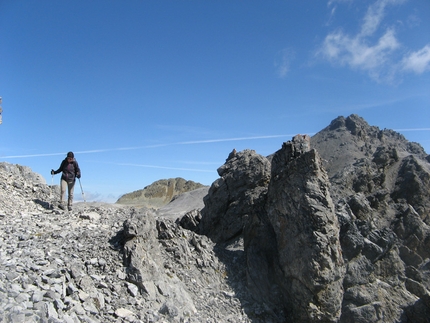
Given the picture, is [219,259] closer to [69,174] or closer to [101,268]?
[101,268]

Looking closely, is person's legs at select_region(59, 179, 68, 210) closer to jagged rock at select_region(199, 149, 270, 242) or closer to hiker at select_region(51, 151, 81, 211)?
hiker at select_region(51, 151, 81, 211)

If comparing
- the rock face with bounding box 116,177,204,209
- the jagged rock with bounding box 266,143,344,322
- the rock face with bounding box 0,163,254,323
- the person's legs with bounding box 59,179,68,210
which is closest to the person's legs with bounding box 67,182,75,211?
the person's legs with bounding box 59,179,68,210

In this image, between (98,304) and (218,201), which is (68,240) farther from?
(218,201)

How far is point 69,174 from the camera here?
62.4 ft

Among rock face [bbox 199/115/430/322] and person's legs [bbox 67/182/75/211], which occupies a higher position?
person's legs [bbox 67/182/75/211]

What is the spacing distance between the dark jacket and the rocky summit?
1.70 meters

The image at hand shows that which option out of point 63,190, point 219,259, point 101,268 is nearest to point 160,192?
point 63,190

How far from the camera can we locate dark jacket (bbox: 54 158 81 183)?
1895cm

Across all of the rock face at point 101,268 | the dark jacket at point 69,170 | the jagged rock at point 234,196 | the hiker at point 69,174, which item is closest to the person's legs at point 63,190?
the hiker at point 69,174

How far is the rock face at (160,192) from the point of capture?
11925 centimetres

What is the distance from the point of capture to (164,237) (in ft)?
59.3

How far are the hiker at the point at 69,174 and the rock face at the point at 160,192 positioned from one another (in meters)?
98.5

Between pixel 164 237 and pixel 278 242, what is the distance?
20.7ft

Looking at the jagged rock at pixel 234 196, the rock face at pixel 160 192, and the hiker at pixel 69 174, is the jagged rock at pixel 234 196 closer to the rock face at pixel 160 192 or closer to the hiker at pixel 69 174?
the hiker at pixel 69 174
